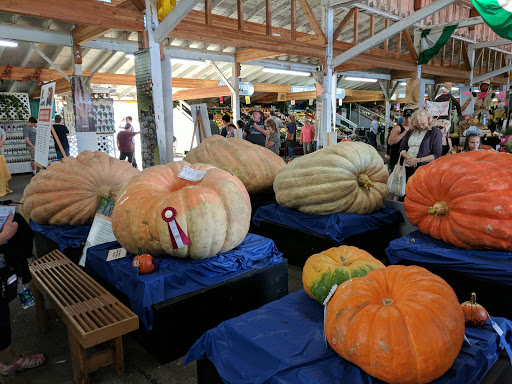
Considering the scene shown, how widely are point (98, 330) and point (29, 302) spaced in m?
1.08

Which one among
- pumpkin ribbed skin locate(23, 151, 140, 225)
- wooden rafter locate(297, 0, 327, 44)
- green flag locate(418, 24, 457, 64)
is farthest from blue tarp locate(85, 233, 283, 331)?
green flag locate(418, 24, 457, 64)

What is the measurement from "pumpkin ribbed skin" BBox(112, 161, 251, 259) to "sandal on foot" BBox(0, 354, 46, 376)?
2.65 ft

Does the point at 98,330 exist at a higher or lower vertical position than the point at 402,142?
lower

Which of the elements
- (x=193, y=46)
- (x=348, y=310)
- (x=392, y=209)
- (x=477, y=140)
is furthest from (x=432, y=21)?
(x=348, y=310)

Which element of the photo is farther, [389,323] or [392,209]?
[392,209]

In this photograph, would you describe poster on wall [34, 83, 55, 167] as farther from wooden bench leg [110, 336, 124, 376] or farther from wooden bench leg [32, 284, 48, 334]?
wooden bench leg [110, 336, 124, 376]

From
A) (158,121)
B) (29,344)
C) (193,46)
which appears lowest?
(29,344)

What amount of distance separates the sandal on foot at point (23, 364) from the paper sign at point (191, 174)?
4.58ft

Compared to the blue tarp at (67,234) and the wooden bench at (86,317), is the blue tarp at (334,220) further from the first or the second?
the wooden bench at (86,317)

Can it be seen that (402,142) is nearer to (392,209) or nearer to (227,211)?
(392,209)

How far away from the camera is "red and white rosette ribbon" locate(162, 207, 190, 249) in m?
2.28

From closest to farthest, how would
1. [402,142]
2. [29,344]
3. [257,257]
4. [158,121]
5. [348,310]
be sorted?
[348,310] → [29,344] → [257,257] → [402,142] → [158,121]

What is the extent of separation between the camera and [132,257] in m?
2.54

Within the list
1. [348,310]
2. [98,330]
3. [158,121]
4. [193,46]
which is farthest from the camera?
[193,46]
